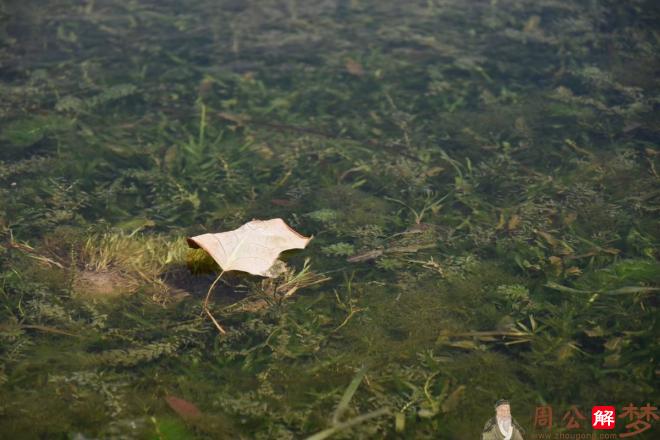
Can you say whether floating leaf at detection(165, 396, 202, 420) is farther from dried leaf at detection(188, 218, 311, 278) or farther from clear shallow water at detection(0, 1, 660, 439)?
dried leaf at detection(188, 218, 311, 278)

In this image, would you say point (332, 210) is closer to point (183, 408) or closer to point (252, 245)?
point (252, 245)

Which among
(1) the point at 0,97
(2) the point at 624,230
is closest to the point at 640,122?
(2) the point at 624,230

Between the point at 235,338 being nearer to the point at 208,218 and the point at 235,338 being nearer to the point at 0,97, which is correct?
the point at 208,218

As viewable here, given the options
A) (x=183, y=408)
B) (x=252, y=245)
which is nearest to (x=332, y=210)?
(x=252, y=245)

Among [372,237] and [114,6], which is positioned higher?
[114,6]

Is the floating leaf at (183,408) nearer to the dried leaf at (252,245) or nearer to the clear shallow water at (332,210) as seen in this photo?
the clear shallow water at (332,210)
